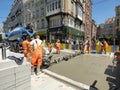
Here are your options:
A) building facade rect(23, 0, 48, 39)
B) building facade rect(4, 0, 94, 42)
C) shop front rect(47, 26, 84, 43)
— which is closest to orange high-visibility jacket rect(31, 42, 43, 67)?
building facade rect(4, 0, 94, 42)

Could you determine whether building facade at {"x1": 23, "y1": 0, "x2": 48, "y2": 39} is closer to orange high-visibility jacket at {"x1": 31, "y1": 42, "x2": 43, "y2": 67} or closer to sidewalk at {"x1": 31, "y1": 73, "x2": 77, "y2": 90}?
orange high-visibility jacket at {"x1": 31, "y1": 42, "x2": 43, "y2": 67}

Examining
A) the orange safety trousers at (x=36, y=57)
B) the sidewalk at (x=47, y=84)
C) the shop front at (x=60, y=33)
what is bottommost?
the sidewalk at (x=47, y=84)

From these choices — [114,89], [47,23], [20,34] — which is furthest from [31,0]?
[114,89]

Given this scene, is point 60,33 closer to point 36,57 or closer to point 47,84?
point 36,57

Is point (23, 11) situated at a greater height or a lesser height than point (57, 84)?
greater

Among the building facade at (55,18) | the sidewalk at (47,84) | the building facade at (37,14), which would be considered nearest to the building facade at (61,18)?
the building facade at (55,18)

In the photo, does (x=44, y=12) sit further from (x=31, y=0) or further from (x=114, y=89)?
(x=114, y=89)

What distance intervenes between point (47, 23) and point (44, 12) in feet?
9.67

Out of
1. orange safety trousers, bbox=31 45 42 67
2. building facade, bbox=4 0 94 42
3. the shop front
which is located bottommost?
orange safety trousers, bbox=31 45 42 67

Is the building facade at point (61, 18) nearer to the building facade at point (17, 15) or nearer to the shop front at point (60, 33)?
the shop front at point (60, 33)

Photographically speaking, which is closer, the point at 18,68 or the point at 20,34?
the point at 18,68

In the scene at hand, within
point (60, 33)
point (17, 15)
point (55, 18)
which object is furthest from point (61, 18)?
point (17, 15)

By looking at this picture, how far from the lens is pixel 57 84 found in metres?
5.25

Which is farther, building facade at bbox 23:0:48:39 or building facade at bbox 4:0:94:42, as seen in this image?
building facade at bbox 23:0:48:39
